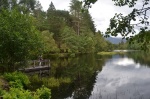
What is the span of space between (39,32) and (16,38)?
21.9 ft

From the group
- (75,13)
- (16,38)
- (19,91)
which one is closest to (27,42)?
(16,38)

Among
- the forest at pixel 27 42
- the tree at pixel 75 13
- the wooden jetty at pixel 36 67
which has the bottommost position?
the wooden jetty at pixel 36 67

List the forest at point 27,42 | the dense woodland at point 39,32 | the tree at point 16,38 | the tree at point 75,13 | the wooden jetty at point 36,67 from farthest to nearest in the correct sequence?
the tree at point 75,13 < the wooden jetty at point 36,67 < the dense woodland at point 39,32 < the tree at point 16,38 < the forest at point 27,42

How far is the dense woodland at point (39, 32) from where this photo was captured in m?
27.5

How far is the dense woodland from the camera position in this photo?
27547 millimetres

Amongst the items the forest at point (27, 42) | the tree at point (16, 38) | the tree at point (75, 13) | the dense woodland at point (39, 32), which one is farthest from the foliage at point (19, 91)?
the tree at point (75, 13)

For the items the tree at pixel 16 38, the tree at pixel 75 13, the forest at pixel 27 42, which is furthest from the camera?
the tree at pixel 75 13

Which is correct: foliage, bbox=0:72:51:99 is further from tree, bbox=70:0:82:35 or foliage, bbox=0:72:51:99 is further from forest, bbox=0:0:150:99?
tree, bbox=70:0:82:35

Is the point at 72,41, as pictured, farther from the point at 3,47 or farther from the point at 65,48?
the point at 3,47

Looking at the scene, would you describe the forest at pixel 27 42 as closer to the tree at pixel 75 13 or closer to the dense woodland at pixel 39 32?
the dense woodland at pixel 39 32

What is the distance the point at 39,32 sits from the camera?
3344 centimetres

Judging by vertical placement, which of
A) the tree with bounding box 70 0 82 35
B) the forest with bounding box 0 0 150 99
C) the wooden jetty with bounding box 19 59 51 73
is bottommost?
the wooden jetty with bounding box 19 59 51 73

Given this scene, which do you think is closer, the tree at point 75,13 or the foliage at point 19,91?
the foliage at point 19,91

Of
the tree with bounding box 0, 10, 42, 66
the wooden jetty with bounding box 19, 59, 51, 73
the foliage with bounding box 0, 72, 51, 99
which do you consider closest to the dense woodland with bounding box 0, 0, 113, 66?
the tree with bounding box 0, 10, 42, 66
